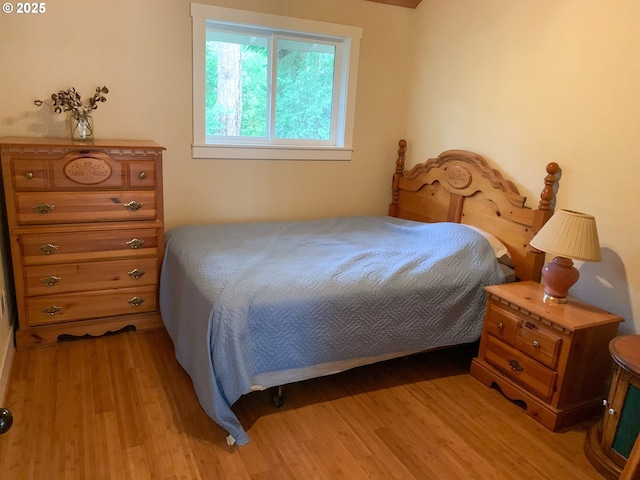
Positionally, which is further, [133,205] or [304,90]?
[304,90]

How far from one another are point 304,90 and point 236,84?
533mm

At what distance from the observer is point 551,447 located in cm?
212

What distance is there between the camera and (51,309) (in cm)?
267

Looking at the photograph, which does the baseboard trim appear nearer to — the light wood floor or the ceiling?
the light wood floor

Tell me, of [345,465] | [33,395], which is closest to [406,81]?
[345,465]

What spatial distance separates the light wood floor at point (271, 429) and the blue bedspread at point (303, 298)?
7.4 inches

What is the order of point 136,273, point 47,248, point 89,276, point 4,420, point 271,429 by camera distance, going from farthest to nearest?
1. point 136,273
2. point 89,276
3. point 47,248
4. point 271,429
5. point 4,420

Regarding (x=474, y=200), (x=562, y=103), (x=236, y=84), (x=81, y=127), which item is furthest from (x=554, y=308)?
(x=81, y=127)

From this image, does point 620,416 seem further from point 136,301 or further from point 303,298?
point 136,301

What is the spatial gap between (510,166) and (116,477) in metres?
2.68

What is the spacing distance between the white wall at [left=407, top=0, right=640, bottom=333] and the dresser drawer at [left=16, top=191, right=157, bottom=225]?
2.17 meters

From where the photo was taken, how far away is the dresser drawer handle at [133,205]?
2.75m

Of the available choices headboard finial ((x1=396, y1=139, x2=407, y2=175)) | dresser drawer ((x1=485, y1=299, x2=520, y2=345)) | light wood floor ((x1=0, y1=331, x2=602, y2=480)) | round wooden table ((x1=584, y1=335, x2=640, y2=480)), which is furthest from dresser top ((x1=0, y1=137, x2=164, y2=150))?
round wooden table ((x1=584, y1=335, x2=640, y2=480))

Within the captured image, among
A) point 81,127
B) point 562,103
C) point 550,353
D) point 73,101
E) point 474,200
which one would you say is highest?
point 562,103
